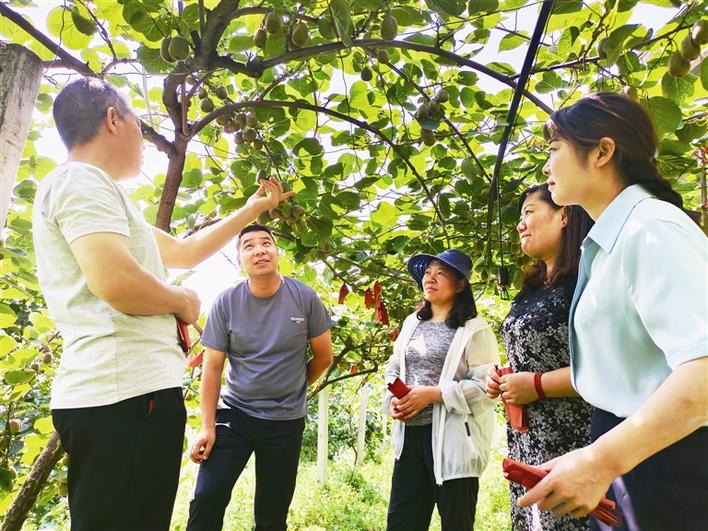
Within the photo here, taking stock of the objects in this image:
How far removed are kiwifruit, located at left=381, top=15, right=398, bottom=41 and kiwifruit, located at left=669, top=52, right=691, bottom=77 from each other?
2.33ft

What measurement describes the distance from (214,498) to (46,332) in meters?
1.42

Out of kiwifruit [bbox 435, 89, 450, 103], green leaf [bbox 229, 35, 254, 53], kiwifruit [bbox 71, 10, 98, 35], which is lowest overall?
kiwifruit [bbox 71, 10, 98, 35]

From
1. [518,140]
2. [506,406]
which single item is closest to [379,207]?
[518,140]

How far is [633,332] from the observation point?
29.5 inches

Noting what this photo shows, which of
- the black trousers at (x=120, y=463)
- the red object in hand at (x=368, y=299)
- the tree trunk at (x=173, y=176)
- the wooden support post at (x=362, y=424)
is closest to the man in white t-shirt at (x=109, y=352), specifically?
the black trousers at (x=120, y=463)

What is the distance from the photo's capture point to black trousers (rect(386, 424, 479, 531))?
1983mm

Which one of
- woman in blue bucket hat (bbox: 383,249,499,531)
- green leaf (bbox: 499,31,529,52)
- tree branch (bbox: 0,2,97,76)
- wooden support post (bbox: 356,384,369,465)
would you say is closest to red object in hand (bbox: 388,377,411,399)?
woman in blue bucket hat (bbox: 383,249,499,531)

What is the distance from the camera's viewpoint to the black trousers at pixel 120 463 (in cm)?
98

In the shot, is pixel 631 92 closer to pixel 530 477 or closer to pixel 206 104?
pixel 530 477

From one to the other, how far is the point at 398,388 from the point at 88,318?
128cm

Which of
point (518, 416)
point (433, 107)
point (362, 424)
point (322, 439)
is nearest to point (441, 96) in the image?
point (433, 107)

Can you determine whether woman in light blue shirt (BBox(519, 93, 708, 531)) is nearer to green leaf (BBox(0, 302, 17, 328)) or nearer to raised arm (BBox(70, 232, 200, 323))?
raised arm (BBox(70, 232, 200, 323))

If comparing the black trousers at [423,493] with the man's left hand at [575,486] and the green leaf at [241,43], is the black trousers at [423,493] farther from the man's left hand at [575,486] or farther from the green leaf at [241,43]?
the green leaf at [241,43]

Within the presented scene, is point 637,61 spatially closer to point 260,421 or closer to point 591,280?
point 591,280
